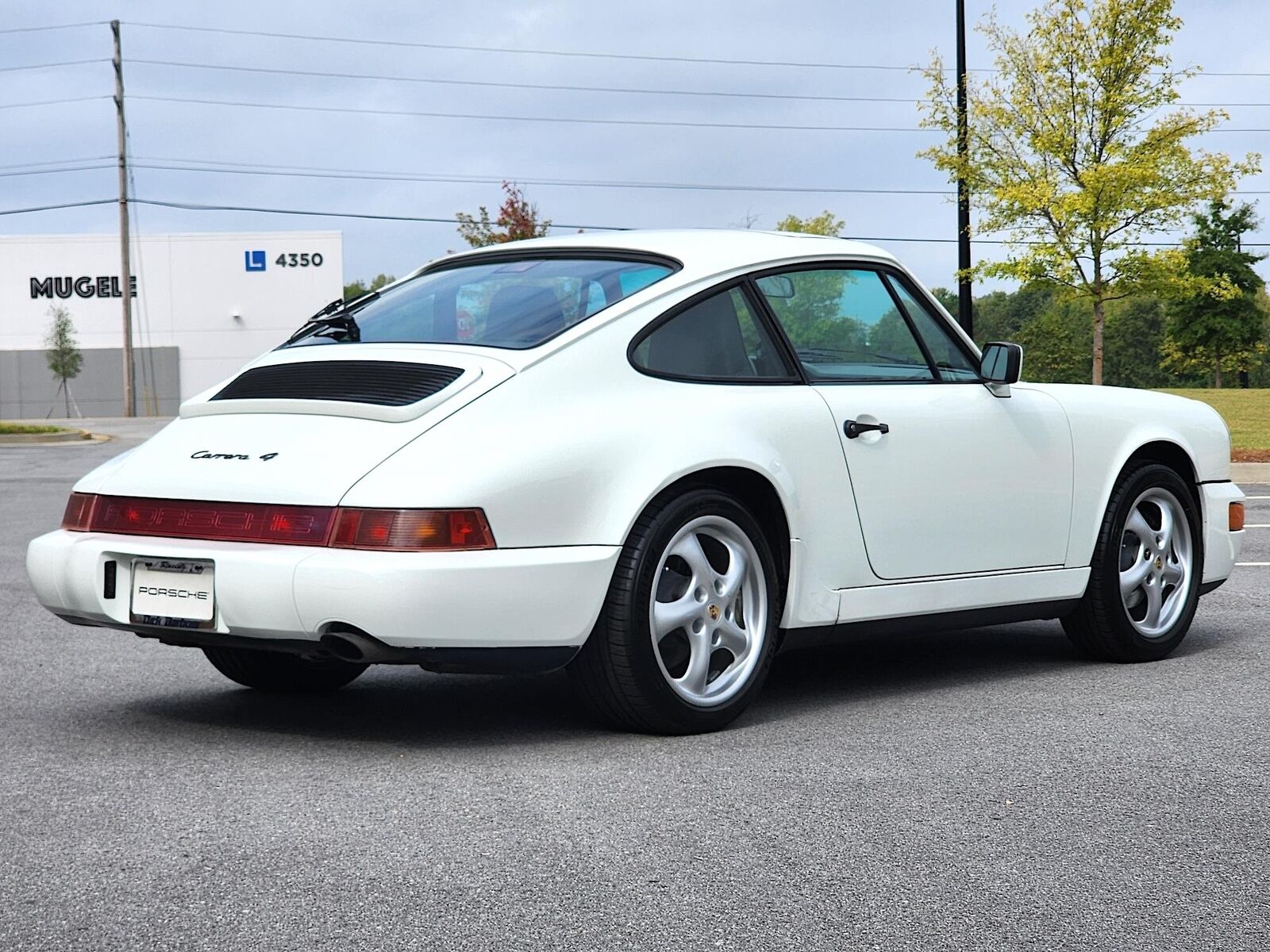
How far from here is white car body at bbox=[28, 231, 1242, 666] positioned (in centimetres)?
435

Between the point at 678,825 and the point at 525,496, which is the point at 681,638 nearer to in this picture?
the point at 525,496

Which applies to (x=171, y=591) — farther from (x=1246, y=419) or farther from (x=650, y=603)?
(x=1246, y=419)

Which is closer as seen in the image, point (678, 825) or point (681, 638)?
point (678, 825)

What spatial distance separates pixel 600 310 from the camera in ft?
16.3

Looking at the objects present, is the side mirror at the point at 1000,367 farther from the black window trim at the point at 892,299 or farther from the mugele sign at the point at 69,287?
the mugele sign at the point at 69,287

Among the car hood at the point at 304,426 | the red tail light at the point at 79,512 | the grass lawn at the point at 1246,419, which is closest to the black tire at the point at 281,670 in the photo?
the red tail light at the point at 79,512

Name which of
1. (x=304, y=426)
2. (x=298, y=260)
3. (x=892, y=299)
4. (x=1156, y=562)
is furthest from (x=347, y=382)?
(x=298, y=260)

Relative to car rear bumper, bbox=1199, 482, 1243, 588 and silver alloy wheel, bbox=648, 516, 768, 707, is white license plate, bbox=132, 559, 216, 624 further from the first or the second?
car rear bumper, bbox=1199, 482, 1243, 588

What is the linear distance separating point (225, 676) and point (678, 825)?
100 inches

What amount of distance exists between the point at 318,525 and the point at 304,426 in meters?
0.41

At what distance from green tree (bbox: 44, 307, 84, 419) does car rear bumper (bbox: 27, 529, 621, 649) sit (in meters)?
55.9

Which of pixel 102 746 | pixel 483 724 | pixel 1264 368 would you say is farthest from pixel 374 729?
pixel 1264 368

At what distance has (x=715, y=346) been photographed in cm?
516

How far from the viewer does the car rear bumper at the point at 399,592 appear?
426cm
